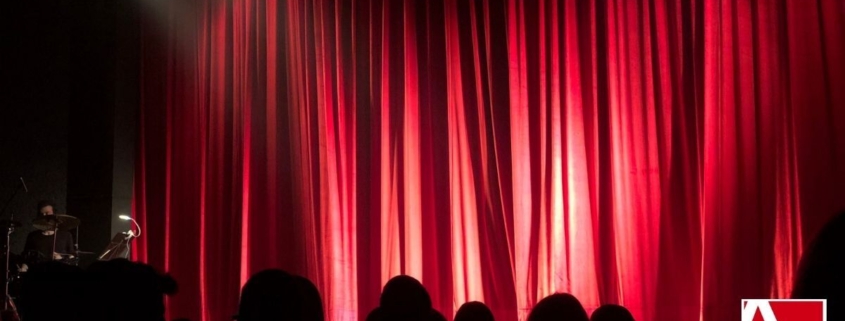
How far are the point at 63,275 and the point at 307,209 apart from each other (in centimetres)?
455

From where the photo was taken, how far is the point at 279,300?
2133 mm

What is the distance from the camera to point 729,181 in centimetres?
566

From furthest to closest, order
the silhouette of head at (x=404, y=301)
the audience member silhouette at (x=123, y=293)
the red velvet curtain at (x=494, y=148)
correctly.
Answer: the red velvet curtain at (x=494, y=148) → the silhouette of head at (x=404, y=301) → the audience member silhouette at (x=123, y=293)

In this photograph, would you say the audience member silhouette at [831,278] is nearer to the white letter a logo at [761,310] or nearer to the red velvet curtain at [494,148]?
the white letter a logo at [761,310]

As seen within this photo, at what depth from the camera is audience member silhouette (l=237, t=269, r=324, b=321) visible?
6.94 feet

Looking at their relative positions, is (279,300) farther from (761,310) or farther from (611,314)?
(761,310)

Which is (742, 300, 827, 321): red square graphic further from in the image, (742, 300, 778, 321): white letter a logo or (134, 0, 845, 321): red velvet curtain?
(134, 0, 845, 321): red velvet curtain

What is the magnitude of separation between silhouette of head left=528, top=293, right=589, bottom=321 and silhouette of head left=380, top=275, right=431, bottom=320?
38 cm

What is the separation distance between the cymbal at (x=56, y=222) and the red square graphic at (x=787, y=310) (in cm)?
588

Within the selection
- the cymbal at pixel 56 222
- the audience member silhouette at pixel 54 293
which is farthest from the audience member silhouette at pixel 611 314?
the cymbal at pixel 56 222

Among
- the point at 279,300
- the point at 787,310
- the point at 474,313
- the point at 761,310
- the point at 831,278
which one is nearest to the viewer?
the point at 279,300

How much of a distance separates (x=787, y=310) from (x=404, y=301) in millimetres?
1943

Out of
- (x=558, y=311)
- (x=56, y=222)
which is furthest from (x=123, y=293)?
(x=56, y=222)

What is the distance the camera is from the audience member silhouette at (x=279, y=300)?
212 centimetres
